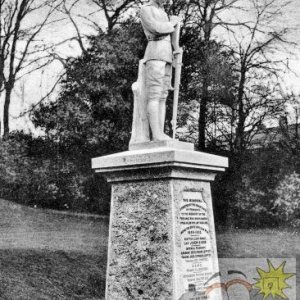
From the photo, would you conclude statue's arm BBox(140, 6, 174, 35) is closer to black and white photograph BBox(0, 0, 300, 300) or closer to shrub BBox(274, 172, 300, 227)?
black and white photograph BBox(0, 0, 300, 300)

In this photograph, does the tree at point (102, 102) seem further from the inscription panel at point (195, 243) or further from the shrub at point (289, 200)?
the inscription panel at point (195, 243)

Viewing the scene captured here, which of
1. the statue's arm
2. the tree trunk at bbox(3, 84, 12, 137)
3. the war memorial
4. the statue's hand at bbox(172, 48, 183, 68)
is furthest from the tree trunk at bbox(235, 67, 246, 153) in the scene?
the statue's arm

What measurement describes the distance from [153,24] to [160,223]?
2157 mm

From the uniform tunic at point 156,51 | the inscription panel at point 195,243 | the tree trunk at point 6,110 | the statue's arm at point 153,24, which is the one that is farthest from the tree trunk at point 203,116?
the inscription panel at point 195,243

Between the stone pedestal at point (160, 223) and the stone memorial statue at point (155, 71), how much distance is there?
437 mm

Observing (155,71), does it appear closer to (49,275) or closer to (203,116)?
(49,275)

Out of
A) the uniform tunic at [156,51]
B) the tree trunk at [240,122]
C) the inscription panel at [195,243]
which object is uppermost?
the tree trunk at [240,122]

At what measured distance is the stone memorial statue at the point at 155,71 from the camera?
634cm

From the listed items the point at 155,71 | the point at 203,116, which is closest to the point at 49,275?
the point at 155,71

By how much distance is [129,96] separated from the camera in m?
17.7

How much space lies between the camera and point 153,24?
6328mm

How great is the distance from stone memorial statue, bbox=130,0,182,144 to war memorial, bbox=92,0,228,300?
1cm

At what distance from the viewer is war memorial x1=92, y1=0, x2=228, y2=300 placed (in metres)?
5.64

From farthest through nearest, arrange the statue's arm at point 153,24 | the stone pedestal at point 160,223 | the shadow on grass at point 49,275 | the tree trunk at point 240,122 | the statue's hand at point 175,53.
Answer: the tree trunk at point 240,122 < the shadow on grass at point 49,275 < the statue's hand at point 175,53 < the statue's arm at point 153,24 < the stone pedestal at point 160,223
